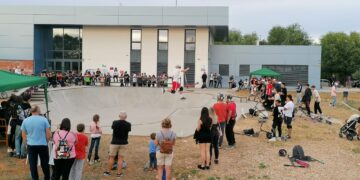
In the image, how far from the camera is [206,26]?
3500 centimetres

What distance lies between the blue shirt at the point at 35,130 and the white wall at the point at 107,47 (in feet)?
92.9

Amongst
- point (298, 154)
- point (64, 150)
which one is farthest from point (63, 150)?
point (298, 154)

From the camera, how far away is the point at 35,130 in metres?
8.11

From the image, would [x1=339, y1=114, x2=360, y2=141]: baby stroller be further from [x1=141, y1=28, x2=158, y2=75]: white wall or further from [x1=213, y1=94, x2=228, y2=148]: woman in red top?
[x1=141, y1=28, x2=158, y2=75]: white wall

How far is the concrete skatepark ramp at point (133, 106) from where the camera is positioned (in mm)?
17227

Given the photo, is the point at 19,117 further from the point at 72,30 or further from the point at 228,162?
the point at 72,30

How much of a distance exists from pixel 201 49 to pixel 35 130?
92.4 ft

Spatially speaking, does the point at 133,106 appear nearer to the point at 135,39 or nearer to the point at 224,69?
the point at 135,39

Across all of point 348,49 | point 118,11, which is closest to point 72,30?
point 118,11

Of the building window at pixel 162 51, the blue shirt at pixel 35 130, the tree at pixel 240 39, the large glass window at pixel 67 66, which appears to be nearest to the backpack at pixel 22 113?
the blue shirt at pixel 35 130

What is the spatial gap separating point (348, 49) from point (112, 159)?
64282mm

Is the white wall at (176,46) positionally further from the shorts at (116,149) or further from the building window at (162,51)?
the shorts at (116,149)

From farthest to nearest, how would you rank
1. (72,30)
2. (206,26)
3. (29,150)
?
(72,30) → (206,26) → (29,150)

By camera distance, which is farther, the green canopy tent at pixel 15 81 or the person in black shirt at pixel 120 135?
the green canopy tent at pixel 15 81
